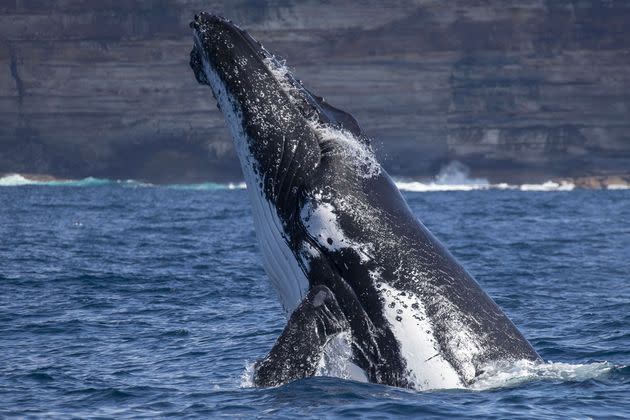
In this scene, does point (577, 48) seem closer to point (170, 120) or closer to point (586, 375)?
point (170, 120)

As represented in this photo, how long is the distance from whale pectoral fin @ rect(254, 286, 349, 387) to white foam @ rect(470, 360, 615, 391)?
138 cm

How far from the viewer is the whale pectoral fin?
9102mm

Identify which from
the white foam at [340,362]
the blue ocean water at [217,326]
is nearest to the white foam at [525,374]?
the blue ocean water at [217,326]

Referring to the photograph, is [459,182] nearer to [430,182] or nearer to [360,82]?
[430,182]

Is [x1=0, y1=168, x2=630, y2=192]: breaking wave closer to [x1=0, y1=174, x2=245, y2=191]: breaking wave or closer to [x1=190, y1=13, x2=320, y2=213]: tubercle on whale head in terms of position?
[x1=0, y1=174, x2=245, y2=191]: breaking wave

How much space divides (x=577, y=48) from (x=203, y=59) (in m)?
101

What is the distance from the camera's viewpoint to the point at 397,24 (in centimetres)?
10700

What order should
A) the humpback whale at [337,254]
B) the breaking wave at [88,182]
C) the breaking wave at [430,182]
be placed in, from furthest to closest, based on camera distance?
the breaking wave at [430,182] < the breaking wave at [88,182] < the humpback whale at [337,254]

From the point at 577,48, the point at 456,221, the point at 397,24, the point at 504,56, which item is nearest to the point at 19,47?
the point at 397,24

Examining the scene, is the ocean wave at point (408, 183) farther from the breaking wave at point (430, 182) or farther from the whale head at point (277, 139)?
the whale head at point (277, 139)

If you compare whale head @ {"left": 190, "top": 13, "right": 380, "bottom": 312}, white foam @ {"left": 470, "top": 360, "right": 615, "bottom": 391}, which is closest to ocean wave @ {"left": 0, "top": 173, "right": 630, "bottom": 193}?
white foam @ {"left": 470, "top": 360, "right": 615, "bottom": 391}

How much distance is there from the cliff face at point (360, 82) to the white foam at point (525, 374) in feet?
298

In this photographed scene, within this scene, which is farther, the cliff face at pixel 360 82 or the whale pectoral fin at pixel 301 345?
the cliff face at pixel 360 82

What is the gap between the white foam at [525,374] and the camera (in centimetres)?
956
